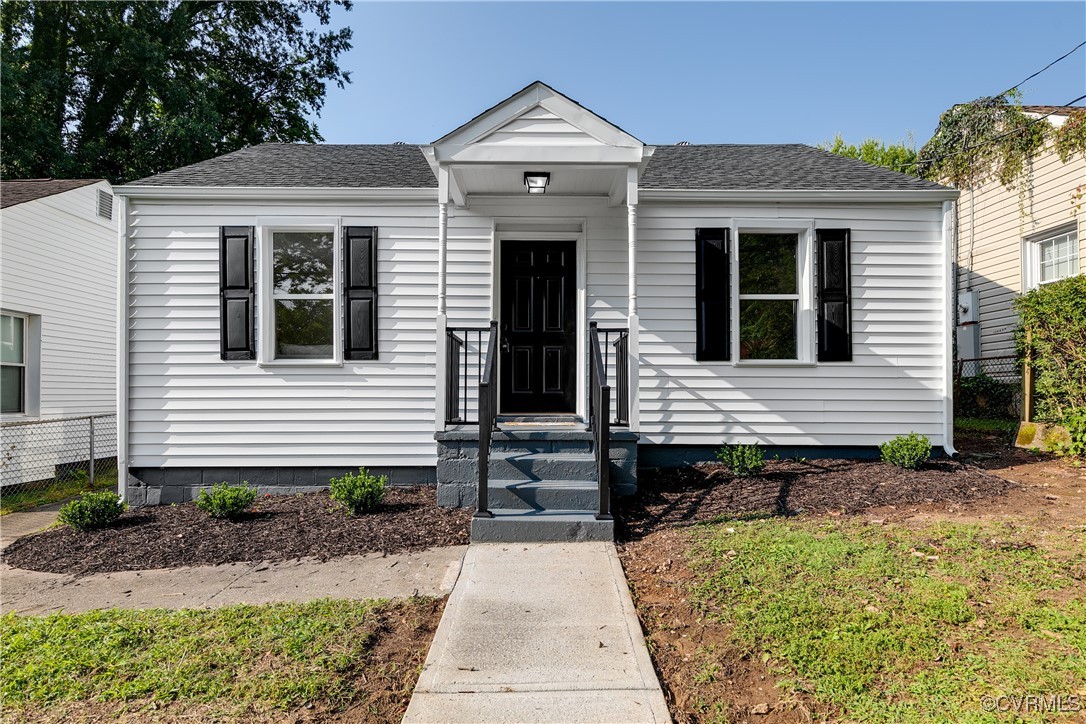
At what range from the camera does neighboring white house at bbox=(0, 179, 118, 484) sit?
7613mm

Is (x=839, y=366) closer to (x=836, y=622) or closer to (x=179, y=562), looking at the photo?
(x=836, y=622)

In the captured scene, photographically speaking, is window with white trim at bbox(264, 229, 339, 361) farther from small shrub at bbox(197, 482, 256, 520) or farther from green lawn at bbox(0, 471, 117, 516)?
green lawn at bbox(0, 471, 117, 516)

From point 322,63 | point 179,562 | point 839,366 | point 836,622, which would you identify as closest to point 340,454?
point 179,562

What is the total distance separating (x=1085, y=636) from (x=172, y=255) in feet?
25.0

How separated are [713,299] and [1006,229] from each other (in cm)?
749

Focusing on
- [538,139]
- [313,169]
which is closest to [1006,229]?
[538,139]

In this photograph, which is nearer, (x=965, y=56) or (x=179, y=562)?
(x=179, y=562)

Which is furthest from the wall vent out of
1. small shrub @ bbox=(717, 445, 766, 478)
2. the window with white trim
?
small shrub @ bbox=(717, 445, 766, 478)

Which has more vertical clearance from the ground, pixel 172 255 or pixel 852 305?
A: pixel 172 255

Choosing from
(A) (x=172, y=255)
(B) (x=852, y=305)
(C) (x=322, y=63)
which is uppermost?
(C) (x=322, y=63)

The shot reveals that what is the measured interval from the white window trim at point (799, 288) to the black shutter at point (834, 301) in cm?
10

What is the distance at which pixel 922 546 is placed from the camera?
12.5 ft

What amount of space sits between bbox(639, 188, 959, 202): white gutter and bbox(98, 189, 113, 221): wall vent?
8691 millimetres

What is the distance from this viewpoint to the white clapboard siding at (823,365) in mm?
6215
